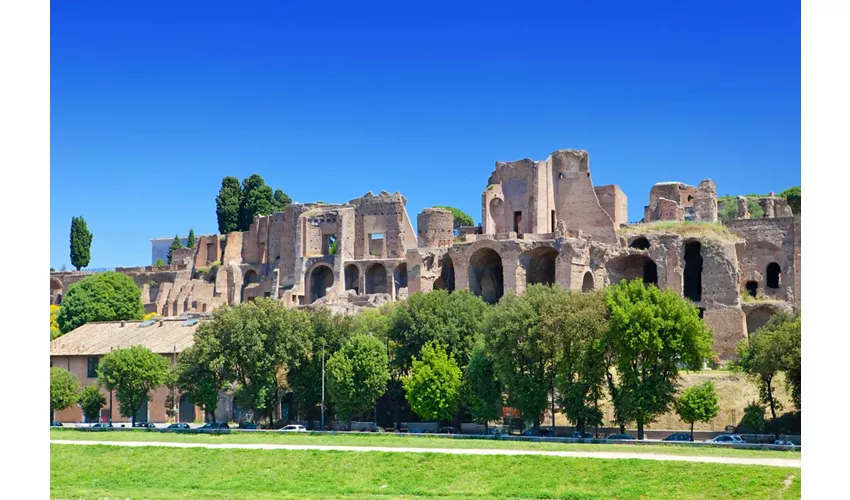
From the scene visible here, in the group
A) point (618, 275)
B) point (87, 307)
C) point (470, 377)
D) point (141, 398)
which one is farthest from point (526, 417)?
point (87, 307)

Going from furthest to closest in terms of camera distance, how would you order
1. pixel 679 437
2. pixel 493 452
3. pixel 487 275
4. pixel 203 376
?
pixel 487 275
pixel 203 376
pixel 679 437
pixel 493 452

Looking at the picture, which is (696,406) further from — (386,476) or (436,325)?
(386,476)

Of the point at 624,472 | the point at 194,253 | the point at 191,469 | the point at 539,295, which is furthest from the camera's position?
the point at 194,253

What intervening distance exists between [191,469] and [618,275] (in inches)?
1179

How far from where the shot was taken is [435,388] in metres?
37.0

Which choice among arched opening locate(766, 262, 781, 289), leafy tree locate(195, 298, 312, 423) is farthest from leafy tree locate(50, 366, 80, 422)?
arched opening locate(766, 262, 781, 289)

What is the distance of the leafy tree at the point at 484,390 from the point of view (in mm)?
35969

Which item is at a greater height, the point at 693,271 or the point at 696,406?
the point at 693,271

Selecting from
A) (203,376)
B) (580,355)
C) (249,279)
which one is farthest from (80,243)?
(580,355)

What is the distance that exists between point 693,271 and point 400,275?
16.5 metres

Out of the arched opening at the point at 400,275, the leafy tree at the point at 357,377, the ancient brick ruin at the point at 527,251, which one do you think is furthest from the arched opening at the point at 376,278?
the leafy tree at the point at 357,377
